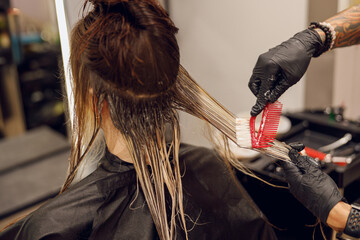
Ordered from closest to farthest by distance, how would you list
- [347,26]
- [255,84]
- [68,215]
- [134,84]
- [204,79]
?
[134,84], [68,215], [255,84], [347,26], [204,79]

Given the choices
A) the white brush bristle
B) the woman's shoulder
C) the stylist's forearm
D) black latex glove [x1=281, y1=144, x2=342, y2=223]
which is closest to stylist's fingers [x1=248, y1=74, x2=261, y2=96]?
the white brush bristle

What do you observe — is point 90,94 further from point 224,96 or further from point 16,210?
point 224,96

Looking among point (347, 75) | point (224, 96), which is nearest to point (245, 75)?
point (224, 96)

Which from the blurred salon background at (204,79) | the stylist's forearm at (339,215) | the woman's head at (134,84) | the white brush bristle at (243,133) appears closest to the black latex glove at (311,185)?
the stylist's forearm at (339,215)

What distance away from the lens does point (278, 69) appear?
1245mm

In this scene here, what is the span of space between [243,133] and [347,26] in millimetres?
729

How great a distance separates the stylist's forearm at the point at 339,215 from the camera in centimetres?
107

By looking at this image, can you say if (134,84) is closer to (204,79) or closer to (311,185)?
(311,185)

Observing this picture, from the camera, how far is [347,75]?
104 inches

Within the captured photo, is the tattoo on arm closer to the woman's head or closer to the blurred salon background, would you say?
the blurred salon background

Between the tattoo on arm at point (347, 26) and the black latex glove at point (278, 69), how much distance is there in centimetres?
25

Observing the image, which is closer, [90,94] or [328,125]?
[90,94]

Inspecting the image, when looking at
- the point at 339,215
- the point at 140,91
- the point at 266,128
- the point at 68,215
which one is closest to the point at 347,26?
the point at 266,128

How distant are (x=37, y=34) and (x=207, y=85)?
1675mm
